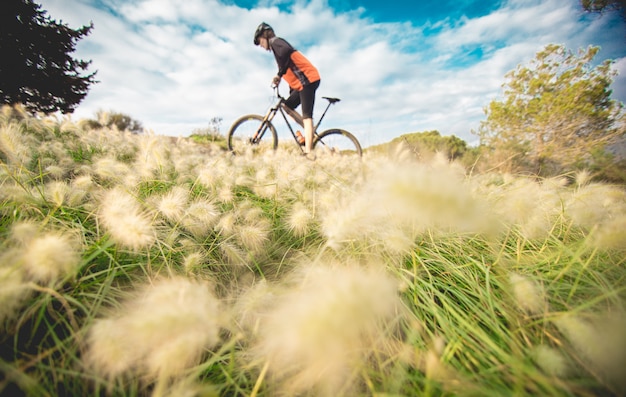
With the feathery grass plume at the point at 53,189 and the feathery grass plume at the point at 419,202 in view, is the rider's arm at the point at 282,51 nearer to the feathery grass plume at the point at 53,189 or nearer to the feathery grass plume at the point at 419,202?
the feathery grass plume at the point at 53,189

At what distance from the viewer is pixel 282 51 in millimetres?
4043

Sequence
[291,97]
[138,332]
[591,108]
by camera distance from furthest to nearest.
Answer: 1. [591,108]
2. [291,97]
3. [138,332]

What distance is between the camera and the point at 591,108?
587 centimetres

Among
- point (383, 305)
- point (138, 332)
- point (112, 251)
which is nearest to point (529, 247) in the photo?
point (383, 305)

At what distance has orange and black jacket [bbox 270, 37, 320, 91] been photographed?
13.3 feet

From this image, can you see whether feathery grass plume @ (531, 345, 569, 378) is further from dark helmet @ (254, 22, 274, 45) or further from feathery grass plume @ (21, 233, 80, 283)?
dark helmet @ (254, 22, 274, 45)

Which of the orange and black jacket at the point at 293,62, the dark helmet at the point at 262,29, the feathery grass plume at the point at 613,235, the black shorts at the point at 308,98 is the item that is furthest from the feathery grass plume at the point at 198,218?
the dark helmet at the point at 262,29

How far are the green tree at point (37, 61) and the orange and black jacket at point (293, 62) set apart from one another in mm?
9150

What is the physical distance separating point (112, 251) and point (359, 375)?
1.06 metres

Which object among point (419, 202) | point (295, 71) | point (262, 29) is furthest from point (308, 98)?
point (419, 202)

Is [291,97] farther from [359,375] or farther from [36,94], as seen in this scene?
[36,94]

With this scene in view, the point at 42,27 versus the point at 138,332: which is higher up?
the point at 42,27

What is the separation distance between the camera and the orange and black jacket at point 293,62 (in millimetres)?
4055

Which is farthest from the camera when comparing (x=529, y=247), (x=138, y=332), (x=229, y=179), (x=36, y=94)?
(x=36, y=94)
